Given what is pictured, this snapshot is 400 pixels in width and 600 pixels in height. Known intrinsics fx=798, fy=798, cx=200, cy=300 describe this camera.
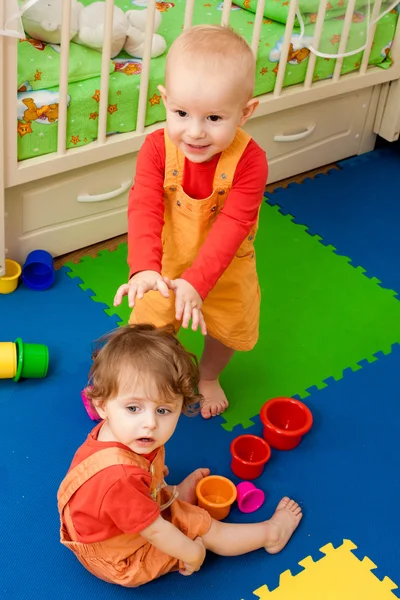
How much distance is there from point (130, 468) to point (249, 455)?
464mm

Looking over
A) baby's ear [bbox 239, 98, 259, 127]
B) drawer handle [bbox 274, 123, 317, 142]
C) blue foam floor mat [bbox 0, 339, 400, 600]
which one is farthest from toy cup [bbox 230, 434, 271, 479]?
drawer handle [bbox 274, 123, 317, 142]

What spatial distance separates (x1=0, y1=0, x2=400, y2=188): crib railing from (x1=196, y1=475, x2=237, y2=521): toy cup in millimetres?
812

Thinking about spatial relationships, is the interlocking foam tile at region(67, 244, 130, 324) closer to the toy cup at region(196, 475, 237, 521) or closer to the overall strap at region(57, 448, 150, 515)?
the toy cup at region(196, 475, 237, 521)

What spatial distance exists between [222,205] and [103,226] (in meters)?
0.74

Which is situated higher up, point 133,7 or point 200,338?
point 133,7

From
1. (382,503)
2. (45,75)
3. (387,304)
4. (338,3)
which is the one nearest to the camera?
(382,503)

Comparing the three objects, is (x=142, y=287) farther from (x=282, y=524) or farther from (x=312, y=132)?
(x=312, y=132)

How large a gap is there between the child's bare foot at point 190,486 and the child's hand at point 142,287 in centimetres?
45

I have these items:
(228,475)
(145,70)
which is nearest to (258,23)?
(145,70)

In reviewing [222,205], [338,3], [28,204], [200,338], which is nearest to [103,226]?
[28,204]

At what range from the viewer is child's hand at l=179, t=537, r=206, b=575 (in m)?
1.35

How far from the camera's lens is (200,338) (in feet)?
6.22

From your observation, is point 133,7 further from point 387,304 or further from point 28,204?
point 387,304

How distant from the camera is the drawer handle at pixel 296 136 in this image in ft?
7.82
